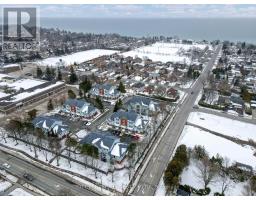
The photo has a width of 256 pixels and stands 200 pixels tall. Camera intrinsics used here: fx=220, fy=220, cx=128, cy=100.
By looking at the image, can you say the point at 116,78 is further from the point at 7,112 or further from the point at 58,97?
the point at 7,112

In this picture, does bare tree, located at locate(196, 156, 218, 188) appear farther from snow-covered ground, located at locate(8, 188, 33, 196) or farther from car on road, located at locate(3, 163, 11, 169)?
car on road, located at locate(3, 163, 11, 169)

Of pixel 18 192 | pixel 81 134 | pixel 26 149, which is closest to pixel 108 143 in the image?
pixel 81 134

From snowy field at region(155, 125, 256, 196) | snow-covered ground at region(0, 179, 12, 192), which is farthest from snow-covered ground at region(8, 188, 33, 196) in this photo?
snowy field at region(155, 125, 256, 196)

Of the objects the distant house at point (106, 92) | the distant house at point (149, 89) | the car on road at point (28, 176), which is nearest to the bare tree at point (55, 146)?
the car on road at point (28, 176)

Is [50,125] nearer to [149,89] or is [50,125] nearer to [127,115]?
[127,115]

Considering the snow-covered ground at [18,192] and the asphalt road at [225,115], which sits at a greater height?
the asphalt road at [225,115]

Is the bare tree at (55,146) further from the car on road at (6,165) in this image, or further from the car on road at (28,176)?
the car on road at (6,165)
